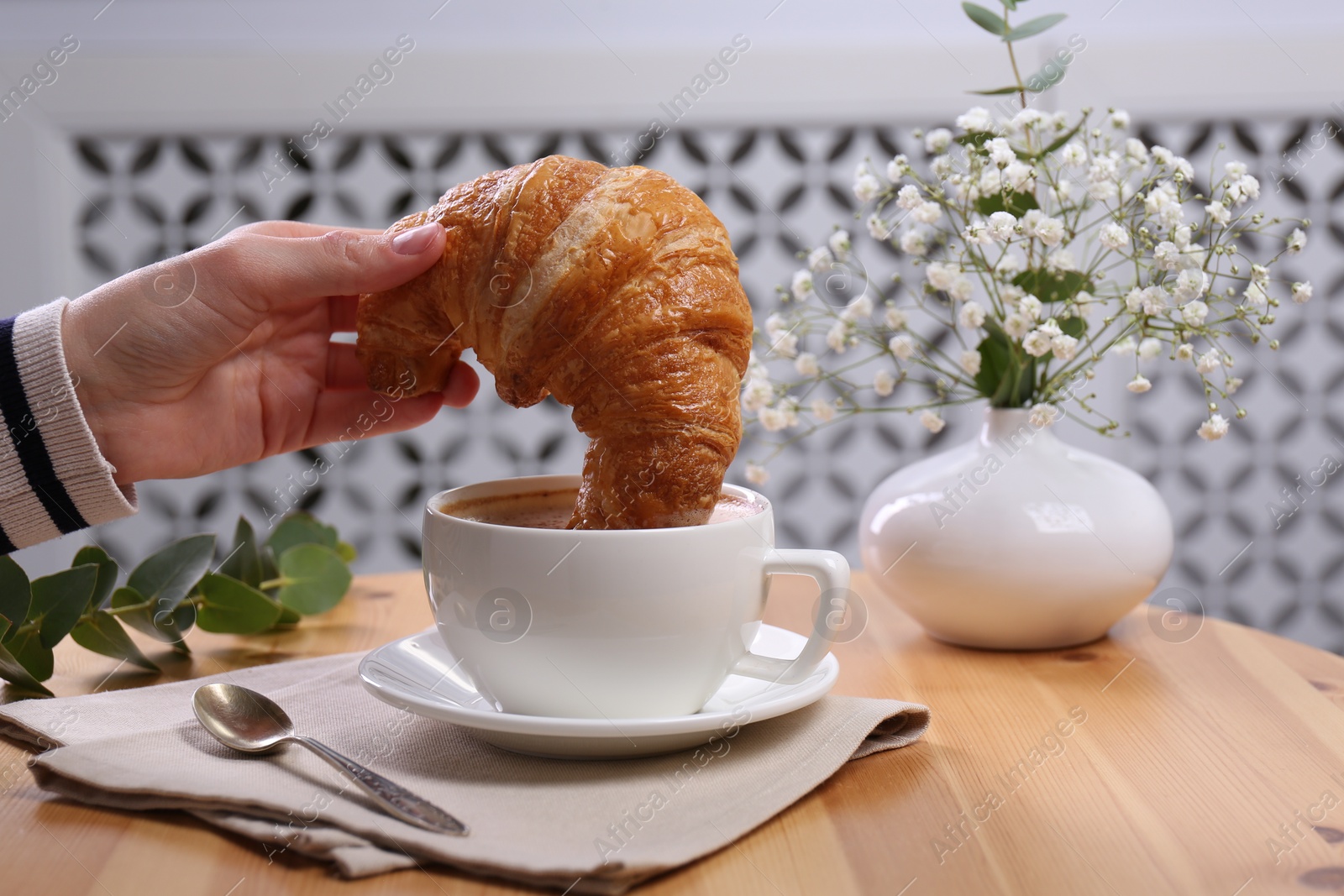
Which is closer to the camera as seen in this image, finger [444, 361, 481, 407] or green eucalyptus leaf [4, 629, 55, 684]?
green eucalyptus leaf [4, 629, 55, 684]

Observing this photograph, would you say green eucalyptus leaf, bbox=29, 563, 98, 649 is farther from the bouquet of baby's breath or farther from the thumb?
the bouquet of baby's breath

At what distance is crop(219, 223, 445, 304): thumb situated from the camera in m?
0.78

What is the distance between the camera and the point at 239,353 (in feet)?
3.68

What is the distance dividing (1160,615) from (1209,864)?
56cm

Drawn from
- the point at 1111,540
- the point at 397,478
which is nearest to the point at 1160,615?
the point at 1111,540

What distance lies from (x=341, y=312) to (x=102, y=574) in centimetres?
41

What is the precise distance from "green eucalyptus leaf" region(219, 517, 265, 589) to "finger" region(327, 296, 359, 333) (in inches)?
9.9

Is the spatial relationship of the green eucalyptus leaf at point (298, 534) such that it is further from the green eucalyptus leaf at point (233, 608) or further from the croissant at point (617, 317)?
the croissant at point (617, 317)

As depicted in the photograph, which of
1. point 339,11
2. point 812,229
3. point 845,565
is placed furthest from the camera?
point 812,229

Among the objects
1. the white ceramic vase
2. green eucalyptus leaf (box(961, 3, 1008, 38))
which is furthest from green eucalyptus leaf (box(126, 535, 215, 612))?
green eucalyptus leaf (box(961, 3, 1008, 38))

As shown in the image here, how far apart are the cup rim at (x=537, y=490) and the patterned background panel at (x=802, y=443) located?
108cm

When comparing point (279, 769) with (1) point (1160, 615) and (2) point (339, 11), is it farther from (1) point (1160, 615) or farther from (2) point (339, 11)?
(2) point (339, 11)

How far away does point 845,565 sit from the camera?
2.36 feet

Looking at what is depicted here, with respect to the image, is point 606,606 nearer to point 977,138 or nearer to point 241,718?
point 241,718
